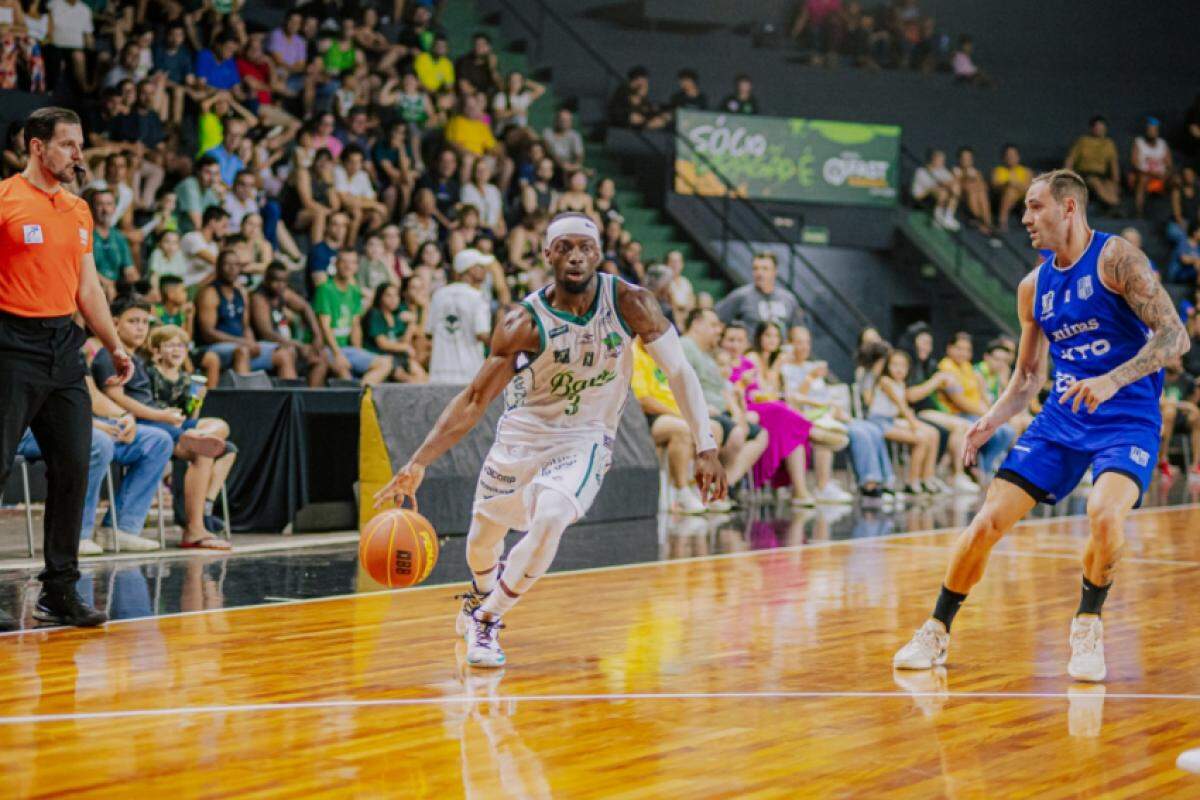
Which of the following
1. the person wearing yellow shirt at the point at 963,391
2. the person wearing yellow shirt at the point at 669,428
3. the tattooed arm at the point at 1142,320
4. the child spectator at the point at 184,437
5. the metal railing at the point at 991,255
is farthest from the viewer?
the metal railing at the point at 991,255

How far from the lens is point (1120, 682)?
18.9 ft

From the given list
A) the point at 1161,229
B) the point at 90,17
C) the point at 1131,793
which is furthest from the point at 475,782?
the point at 1161,229

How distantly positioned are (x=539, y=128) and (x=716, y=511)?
8.23 meters

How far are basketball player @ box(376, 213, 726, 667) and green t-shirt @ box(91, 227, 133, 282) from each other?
6716 mm

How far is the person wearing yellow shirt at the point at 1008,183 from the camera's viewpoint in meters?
21.8

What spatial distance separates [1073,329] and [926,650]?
1.32 metres

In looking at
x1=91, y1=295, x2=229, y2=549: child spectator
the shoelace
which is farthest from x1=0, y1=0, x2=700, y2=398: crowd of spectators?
the shoelace

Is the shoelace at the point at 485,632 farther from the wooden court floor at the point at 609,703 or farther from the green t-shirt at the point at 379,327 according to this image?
the green t-shirt at the point at 379,327

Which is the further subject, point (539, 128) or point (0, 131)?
point (539, 128)

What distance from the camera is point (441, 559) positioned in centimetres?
Answer: 919

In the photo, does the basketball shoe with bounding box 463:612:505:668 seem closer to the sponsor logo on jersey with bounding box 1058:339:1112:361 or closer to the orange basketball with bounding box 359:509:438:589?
the orange basketball with bounding box 359:509:438:589

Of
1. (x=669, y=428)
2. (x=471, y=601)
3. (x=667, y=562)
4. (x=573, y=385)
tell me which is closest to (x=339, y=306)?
(x=669, y=428)

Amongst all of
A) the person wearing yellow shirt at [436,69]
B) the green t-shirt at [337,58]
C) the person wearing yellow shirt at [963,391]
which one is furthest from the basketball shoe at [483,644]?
the person wearing yellow shirt at [436,69]

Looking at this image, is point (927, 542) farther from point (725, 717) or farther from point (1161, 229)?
point (1161, 229)
